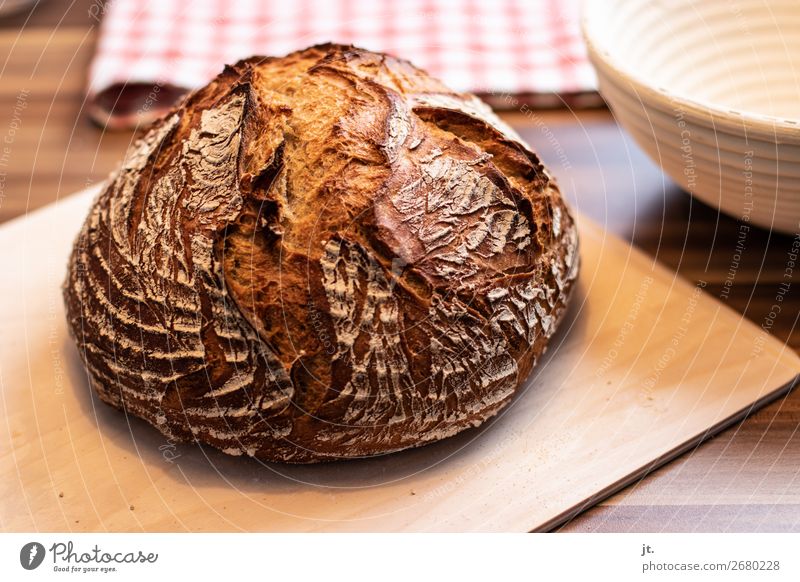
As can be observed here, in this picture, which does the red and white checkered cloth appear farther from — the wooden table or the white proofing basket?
the white proofing basket

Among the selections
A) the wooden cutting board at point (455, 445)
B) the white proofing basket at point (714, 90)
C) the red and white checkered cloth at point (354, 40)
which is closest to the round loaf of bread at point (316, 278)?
the wooden cutting board at point (455, 445)

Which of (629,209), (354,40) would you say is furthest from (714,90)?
(354,40)

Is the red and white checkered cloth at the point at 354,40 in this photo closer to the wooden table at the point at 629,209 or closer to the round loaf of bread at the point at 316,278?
the wooden table at the point at 629,209

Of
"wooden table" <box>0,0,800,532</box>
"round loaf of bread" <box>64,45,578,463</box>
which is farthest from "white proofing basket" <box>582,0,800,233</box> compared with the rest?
"round loaf of bread" <box>64,45,578,463</box>

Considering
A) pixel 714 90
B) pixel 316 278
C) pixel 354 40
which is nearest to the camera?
pixel 316 278

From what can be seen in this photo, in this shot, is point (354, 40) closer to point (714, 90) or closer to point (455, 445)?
point (714, 90)
